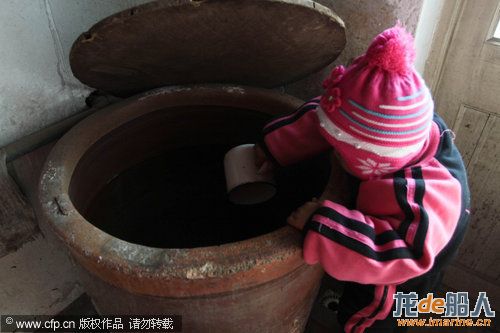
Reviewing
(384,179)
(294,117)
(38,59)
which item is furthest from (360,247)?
(38,59)

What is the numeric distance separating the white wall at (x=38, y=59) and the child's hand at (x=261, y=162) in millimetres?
594

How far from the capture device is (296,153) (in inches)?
39.2

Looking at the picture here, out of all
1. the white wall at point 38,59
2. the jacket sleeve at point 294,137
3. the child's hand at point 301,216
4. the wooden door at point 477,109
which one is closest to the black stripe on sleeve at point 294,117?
the jacket sleeve at point 294,137

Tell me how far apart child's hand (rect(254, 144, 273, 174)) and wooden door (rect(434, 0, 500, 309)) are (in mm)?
598

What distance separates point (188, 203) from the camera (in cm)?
133

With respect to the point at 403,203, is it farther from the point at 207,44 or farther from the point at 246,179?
the point at 207,44

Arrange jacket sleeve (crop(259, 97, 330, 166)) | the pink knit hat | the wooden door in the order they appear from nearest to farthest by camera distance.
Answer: the pink knit hat
jacket sleeve (crop(259, 97, 330, 166))
the wooden door

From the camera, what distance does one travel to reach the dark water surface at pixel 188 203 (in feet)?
3.78

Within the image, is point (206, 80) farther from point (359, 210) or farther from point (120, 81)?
point (359, 210)

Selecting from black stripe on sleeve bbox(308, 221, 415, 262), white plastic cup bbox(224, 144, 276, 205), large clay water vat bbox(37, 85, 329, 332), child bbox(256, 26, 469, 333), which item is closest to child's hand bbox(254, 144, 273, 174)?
white plastic cup bbox(224, 144, 276, 205)

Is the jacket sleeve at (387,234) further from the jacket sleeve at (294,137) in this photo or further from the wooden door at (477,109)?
the wooden door at (477,109)

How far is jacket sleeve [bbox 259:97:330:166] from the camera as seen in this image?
3.13 ft

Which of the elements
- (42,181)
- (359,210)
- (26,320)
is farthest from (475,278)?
(26,320)

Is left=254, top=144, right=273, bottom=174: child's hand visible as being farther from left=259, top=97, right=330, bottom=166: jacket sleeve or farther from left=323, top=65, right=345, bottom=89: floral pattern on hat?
left=323, top=65, right=345, bottom=89: floral pattern on hat
